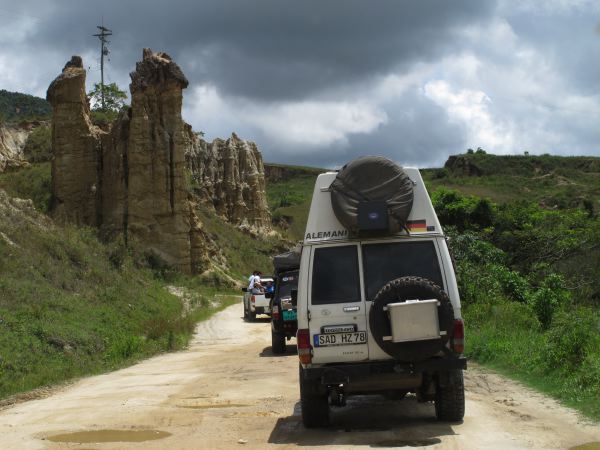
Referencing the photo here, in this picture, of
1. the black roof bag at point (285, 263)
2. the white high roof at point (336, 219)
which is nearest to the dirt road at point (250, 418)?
the white high roof at point (336, 219)

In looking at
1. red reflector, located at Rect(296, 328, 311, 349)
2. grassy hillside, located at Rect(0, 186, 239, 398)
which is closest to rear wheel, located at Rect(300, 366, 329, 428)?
red reflector, located at Rect(296, 328, 311, 349)

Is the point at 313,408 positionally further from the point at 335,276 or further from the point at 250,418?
the point at 335,276

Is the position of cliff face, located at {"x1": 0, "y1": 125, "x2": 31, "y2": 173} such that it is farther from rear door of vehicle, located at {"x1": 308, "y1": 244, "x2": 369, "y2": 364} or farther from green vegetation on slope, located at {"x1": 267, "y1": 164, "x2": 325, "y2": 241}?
rear door of vehicle, located at {"x1": 308, "y1": 244, "x2": 369, "y2": 364}

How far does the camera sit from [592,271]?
28047 millimetres

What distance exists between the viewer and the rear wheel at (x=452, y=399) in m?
8.56

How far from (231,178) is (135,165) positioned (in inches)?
1512

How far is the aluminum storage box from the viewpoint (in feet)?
26.0

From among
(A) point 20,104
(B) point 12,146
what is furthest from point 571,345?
(A) point 20,104

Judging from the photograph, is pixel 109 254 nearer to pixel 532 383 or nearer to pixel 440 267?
pixel 532 383

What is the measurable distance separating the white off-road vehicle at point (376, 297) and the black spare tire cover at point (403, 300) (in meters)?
0.01

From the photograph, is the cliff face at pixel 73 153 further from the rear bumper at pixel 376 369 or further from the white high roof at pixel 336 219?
the rear bumper at pixel 376 369

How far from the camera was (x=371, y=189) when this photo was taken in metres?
8.84

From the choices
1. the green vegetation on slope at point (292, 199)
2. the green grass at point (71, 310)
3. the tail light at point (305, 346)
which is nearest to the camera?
the tail light at point (305, 346)

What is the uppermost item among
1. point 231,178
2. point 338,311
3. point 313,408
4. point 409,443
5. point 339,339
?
point 231,178
